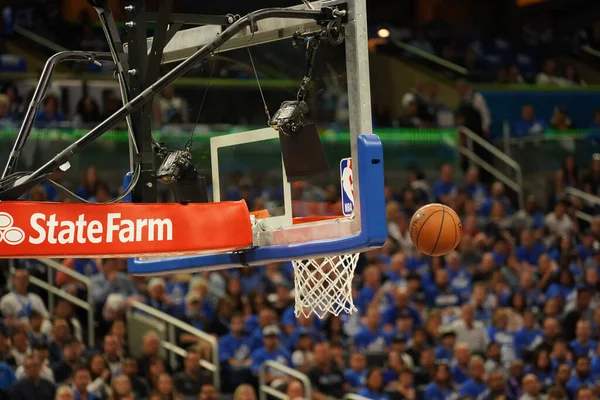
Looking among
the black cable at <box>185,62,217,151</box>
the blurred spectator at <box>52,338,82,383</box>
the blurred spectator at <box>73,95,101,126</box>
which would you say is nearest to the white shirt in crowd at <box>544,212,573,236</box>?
the blurred spectator at <box>73,95,101,126</box>

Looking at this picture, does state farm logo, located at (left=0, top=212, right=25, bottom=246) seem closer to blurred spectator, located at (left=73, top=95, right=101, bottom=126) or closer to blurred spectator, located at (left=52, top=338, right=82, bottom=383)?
blurred spectator, located at (left=52, top=338, right=82, bottom=383)

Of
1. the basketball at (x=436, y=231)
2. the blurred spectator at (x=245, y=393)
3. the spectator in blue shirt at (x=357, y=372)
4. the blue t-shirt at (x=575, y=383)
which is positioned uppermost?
the basketball at (x=436, y=231)

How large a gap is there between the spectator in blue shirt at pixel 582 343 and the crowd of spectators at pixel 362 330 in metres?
0.02

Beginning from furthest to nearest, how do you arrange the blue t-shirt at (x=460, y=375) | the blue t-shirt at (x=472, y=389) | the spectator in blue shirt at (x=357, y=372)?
the blue t-shirt at (x=460, y=375) → the blue t-shirt at (x=472, y=389) → the spectator in blue shirt at (x=357, y=372)

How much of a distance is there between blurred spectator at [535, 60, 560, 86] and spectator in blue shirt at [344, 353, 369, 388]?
28.3 ft

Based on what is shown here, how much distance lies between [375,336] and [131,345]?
2.50 m

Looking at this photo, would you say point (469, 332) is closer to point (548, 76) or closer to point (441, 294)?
point (441, 294)

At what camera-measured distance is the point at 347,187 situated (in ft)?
18.2

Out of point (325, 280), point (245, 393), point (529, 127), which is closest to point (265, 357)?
point (245, 393)

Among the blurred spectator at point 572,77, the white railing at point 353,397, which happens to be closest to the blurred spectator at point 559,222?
the blurred spectator at point 572,77

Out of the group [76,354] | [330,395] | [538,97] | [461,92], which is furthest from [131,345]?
[538,97]

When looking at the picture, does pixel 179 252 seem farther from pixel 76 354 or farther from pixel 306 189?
pixel 76 354

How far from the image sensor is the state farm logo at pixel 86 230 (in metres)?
5.14

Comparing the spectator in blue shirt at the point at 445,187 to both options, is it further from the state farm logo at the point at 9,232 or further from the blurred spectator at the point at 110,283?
the state farm logo at the point at 9,232
